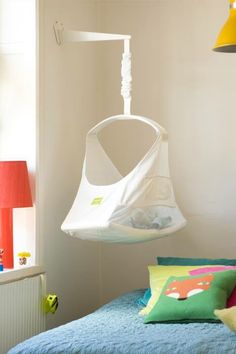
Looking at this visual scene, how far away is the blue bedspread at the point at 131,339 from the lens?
2.60m

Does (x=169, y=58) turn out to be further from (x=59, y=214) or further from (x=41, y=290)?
(x=41, y=290)

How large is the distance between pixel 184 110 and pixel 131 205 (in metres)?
1.05

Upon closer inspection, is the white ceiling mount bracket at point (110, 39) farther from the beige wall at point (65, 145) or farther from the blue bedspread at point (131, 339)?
the blue bedspread at point (131, 339)

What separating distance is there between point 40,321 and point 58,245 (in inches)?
17.7

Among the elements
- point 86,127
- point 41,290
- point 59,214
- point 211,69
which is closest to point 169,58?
point 211,69

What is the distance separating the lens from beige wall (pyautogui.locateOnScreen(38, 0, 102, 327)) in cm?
368

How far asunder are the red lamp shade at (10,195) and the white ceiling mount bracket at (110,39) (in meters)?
0.59

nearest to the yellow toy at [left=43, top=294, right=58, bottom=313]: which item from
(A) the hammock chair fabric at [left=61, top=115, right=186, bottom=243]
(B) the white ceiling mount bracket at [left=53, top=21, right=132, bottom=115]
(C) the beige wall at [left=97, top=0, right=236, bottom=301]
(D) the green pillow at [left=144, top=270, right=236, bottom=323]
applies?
(A) the hammock chair fabric at [left=61, top=115, right=186, bottom=243]

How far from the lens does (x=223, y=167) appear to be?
4.09 metres

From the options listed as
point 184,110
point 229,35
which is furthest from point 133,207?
point 184,110

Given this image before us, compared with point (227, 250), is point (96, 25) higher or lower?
higher

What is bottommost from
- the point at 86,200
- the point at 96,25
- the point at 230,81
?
the point at 86,200

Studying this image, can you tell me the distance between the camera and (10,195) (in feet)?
11.0

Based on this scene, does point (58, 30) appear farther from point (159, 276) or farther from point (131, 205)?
point (159, 276)
